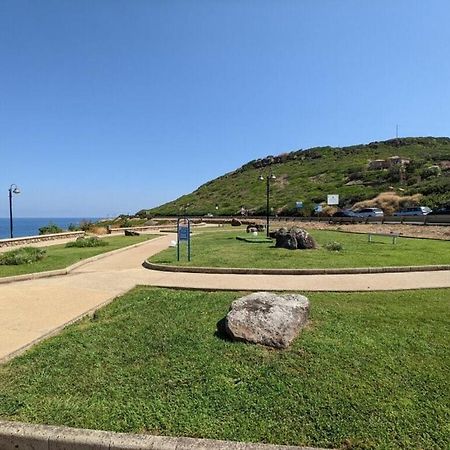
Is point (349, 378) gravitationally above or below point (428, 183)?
below

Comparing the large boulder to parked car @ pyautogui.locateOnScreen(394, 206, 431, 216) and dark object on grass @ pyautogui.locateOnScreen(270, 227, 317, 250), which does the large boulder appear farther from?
parked car @ pyautogui.locateOnScreen(394, 206, 431, 216)

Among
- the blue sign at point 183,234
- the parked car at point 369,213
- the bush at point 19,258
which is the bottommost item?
the bush at point 19,258

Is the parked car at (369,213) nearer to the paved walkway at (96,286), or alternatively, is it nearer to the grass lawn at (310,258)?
the grass lawn at (310,258)

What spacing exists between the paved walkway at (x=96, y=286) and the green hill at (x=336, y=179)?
1475 inches

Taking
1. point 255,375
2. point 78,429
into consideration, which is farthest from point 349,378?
point 78,429

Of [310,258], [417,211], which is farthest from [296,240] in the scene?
[417,211]

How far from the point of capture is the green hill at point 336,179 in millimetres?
55841

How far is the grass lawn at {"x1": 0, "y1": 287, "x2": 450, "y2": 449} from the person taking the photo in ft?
11.9

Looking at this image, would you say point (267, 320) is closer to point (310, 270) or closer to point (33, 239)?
point (310, 270)

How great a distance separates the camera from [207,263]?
12.0 m

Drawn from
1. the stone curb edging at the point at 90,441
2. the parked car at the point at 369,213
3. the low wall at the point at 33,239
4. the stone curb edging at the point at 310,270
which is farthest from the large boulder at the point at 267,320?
the parked car at the point at 369,213

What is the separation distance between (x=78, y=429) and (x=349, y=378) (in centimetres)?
277

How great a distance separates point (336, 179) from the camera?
74750 mm

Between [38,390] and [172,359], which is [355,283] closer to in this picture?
[172,359]
